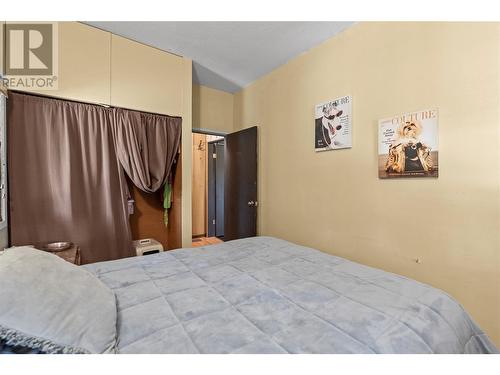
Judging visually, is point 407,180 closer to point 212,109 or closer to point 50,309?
point 50,309

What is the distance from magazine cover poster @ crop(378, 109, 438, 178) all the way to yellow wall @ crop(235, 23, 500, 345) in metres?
0.05

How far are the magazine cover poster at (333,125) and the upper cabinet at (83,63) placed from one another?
7.40 ft

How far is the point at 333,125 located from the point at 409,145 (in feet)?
2.48

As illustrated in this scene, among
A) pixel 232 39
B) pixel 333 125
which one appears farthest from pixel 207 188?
pixel 333 125

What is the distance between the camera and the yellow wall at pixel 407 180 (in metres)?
1.53

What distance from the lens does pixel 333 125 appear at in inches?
95.1

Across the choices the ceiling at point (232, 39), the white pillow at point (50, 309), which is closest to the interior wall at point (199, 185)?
the ceiling at point (232, 39)

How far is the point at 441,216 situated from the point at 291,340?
1588 millimetres

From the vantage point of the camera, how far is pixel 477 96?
154 cm

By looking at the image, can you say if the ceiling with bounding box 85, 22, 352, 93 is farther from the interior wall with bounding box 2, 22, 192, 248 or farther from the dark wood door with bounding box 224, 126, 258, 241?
the dark wood door with bounding box 224, 126, 258, 241

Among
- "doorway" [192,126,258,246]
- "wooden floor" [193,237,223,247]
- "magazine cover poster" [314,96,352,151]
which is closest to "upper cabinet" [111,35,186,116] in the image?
"doorway" [192,126,258,246]
